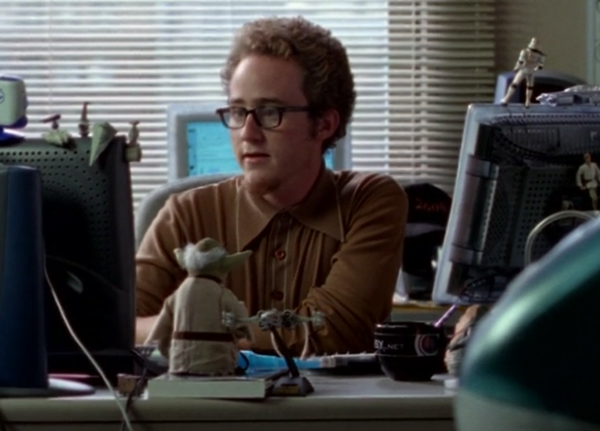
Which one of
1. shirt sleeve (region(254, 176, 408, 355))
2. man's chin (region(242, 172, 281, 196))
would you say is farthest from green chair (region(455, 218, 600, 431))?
man's chin (region(242, 172, 281, 196))

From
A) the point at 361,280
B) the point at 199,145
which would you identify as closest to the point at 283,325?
the point at 361,280

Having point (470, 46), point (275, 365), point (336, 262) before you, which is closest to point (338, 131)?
point (336, 262)

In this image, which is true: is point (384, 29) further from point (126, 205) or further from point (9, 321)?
point (9, 321)

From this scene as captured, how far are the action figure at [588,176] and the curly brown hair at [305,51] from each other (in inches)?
41.8

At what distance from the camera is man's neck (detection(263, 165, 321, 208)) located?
225 centimetres

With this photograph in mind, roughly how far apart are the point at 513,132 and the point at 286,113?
987 millimetres

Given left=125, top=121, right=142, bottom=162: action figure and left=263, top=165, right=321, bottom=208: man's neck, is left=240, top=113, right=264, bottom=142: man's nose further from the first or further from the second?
left=125, top=121, right=142, bottom=162: action figure

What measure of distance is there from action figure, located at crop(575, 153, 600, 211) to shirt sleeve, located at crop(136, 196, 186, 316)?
1089 millimetres

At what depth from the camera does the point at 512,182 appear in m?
1.35

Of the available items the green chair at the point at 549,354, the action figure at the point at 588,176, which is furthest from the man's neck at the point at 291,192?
the green chair at the point at 549,354

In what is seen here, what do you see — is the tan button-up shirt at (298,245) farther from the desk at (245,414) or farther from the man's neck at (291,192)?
the desk at (245,414)

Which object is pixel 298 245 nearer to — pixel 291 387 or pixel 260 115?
pixel 260 115

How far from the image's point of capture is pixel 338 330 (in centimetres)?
205

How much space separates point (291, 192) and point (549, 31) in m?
2.02
